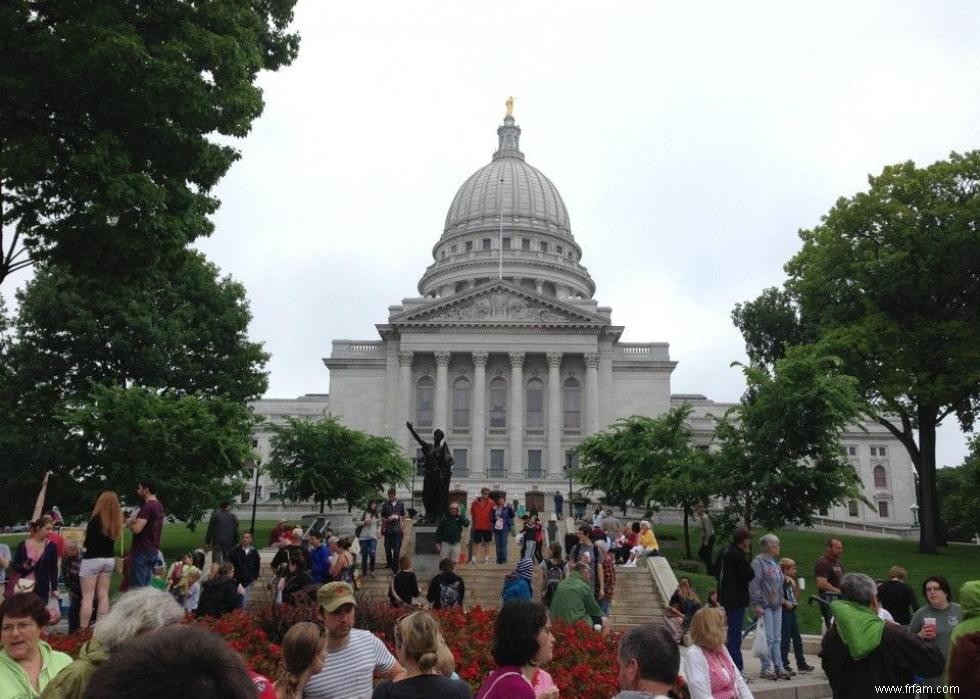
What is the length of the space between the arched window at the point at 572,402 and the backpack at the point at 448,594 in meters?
56.7

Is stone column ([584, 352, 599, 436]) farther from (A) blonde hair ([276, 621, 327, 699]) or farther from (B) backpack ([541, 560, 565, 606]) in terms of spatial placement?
(A) blonde hair ([276, 621, 327, 699])

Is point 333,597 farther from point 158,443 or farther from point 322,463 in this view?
point 322,463

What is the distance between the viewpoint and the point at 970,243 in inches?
1297

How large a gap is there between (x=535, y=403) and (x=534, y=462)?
5.20 metres

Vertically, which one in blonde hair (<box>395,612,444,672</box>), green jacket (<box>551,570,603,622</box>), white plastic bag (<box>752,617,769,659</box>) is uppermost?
blonde hair (<box>395,612,444,672</box>)

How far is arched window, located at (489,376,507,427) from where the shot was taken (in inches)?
2741

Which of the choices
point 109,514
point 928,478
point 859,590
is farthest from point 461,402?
point 859,590

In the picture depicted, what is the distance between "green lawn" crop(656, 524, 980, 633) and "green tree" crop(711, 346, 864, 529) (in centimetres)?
270

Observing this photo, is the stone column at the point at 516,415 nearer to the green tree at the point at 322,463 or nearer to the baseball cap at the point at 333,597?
the green tree at the point at 322,463

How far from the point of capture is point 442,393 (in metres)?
68.4

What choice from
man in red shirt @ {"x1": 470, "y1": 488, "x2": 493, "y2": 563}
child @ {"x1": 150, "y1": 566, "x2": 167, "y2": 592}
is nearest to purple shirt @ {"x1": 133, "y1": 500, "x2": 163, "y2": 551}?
child @ {"x1": 150, "y1": 566, "x2": 167, "y2": 592}

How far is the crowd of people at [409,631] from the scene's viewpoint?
394 centimetres

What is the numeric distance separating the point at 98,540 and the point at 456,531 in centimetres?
882

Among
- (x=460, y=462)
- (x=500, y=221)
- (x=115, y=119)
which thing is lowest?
(x=460, y=462)
